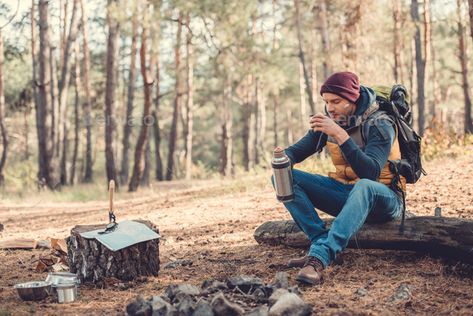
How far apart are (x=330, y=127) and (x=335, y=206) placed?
2.96 feet

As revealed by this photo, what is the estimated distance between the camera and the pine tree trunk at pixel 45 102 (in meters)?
16.3

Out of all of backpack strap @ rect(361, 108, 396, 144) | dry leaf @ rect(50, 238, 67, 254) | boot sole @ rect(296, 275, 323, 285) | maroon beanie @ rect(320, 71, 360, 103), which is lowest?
dry leaf @ rect(50, 238, 67, 254)

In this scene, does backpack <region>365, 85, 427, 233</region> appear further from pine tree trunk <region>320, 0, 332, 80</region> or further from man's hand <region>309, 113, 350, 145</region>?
pine tree trunk <region>320, 0, 332, 80</region>

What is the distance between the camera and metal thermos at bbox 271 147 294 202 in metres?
4.59

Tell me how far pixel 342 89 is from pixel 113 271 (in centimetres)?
239

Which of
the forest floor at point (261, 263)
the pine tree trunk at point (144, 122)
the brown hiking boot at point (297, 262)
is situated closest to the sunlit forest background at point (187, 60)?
the pine tree trunk at point (144, 122)

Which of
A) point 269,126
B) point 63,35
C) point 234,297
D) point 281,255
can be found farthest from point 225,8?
point 269,126

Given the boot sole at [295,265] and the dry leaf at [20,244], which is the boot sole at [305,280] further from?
the dry leaf at [20,244]

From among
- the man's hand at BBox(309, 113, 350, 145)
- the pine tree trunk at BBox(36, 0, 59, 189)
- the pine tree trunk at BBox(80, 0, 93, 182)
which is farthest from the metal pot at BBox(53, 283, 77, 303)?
the pine tree trunk at BBox(80, 0, 93, 182)

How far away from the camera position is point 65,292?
14.2 feet

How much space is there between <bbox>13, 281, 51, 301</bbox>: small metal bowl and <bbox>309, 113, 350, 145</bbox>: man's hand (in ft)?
7.70

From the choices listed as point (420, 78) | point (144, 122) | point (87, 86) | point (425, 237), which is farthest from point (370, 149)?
point (87, 86)

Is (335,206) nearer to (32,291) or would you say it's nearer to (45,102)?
(32,291)

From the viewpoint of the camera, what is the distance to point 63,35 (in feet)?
89.5
